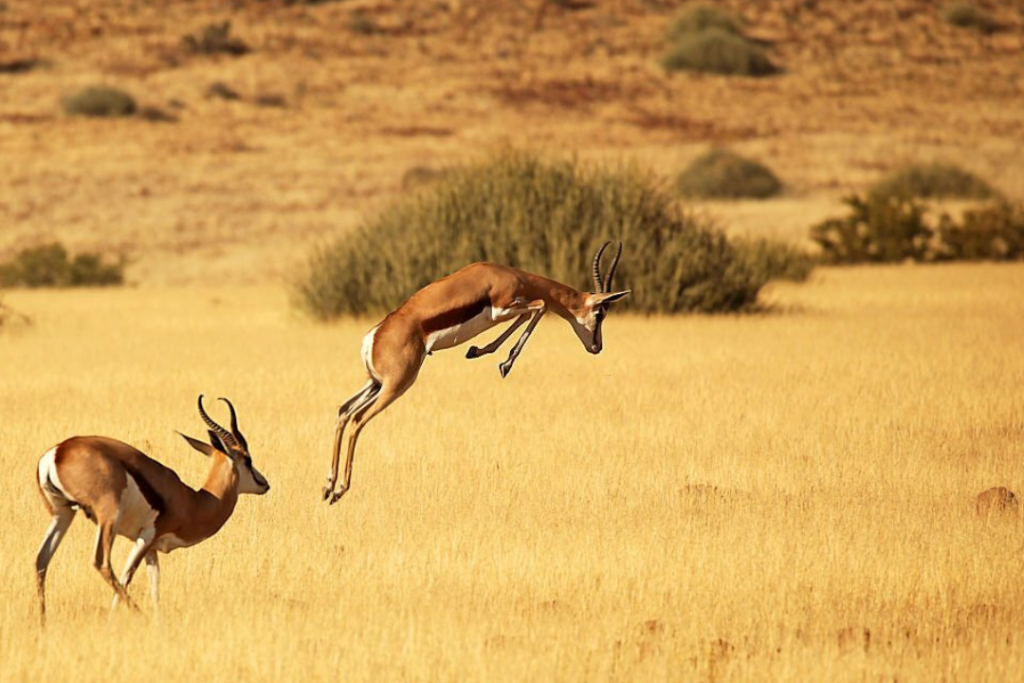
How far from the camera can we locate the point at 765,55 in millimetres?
79188

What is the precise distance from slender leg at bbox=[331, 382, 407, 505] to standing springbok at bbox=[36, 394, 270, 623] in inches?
71.8

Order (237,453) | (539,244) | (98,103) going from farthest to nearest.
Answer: (98,103), (539,244), (237,453)

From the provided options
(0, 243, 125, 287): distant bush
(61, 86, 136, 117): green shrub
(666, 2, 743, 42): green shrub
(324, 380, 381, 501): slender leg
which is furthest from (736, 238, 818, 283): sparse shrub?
(666, 2, 743, 42): green shrub

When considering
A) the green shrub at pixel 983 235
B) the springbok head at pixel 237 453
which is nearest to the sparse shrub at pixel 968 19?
the green shrub at pixel 983 235

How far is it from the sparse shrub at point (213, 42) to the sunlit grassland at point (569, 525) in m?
54.7

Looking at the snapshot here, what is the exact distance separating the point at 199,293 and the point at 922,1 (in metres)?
63.5

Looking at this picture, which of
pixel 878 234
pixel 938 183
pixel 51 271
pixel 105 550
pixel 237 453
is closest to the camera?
pixel 105 550

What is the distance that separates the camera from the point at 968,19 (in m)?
84.6

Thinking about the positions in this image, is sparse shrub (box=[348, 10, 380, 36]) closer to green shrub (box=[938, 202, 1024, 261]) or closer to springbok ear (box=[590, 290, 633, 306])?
green shrub (box=[938, 202, 1024, 261])

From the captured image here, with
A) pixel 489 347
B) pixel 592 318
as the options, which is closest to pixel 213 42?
pixel 489 347

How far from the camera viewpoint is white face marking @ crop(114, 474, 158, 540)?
6.94m

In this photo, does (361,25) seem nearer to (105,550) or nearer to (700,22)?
(700,22)

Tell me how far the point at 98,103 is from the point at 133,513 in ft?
188

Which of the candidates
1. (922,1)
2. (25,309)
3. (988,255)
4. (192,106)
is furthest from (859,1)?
(25,309)
